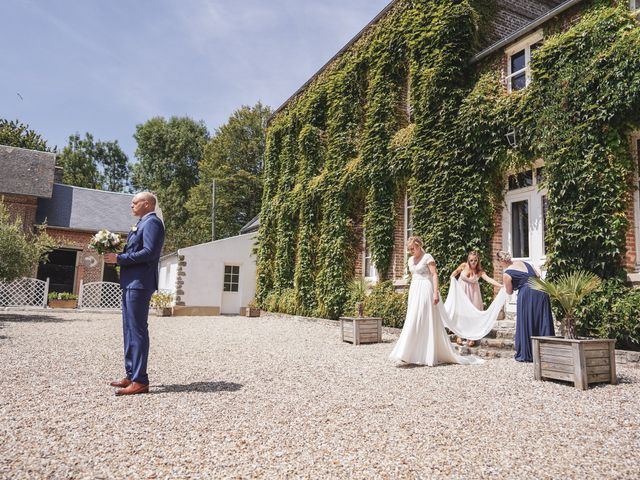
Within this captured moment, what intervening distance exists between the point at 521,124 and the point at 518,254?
2.42 m

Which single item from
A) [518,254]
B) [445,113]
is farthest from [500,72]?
[518,254]

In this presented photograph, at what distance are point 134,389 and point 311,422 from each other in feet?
6.14

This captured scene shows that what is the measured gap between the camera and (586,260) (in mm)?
6969

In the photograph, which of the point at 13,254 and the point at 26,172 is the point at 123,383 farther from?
the point at 26,172

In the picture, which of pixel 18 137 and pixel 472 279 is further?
pixel 18 137

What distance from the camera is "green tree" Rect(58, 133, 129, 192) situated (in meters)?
41.2

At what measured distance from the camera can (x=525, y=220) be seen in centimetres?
873

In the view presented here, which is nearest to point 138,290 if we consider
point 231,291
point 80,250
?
point 231,291


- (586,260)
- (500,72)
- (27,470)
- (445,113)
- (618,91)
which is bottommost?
(27,470)

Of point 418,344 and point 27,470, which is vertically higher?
point 418,344

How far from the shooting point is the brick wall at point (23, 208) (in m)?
22.8

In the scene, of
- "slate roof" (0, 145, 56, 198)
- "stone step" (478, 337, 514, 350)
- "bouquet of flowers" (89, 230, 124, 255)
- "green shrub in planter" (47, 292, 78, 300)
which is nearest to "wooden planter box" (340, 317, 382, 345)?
"stone step" (478, 337, 514, 350)

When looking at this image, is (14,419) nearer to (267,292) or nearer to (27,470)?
(27,470)

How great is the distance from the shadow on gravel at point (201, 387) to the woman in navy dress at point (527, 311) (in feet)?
13.1
